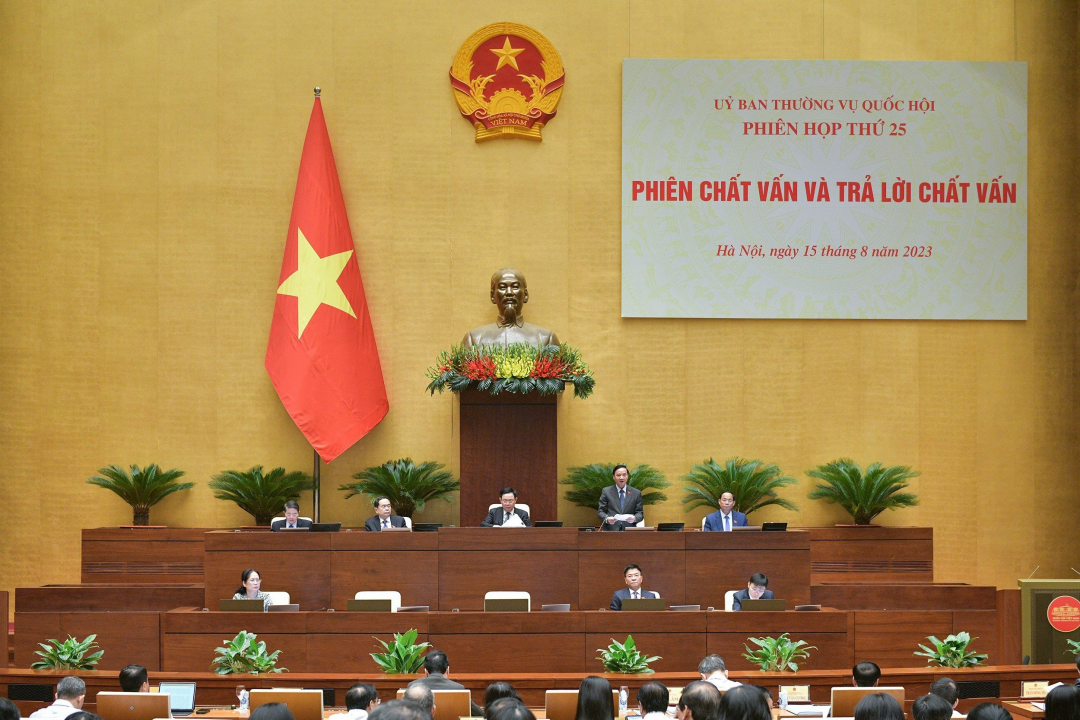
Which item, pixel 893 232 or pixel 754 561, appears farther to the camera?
pixel 893 232

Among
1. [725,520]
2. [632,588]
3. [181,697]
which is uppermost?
[725,520]

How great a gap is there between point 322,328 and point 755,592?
204 inches

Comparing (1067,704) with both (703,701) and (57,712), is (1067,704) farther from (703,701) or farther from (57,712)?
(57,712)

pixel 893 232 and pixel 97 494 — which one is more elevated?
pixel 893 232

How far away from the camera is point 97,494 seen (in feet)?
38.3

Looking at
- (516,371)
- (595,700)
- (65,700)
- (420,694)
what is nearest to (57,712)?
(65,700)

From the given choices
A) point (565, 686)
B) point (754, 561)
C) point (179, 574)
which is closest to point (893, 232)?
point (754, 561)

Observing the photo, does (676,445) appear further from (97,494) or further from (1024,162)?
(97,494)

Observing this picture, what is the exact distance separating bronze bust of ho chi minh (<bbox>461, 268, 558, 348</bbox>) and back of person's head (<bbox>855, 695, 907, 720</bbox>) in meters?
6.55

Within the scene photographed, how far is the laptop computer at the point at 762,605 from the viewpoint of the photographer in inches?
320

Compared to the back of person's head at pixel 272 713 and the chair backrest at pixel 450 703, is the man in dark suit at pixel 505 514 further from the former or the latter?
the back of person's head at pixel 272 713

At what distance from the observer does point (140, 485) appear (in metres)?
11.2

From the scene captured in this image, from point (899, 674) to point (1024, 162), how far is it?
6.89 meters

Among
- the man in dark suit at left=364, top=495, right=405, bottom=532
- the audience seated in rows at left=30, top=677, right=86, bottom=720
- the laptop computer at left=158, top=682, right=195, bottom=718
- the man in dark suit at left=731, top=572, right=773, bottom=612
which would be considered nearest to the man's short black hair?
the laptop computer at left=158, top=682, right=195, bottom=718
